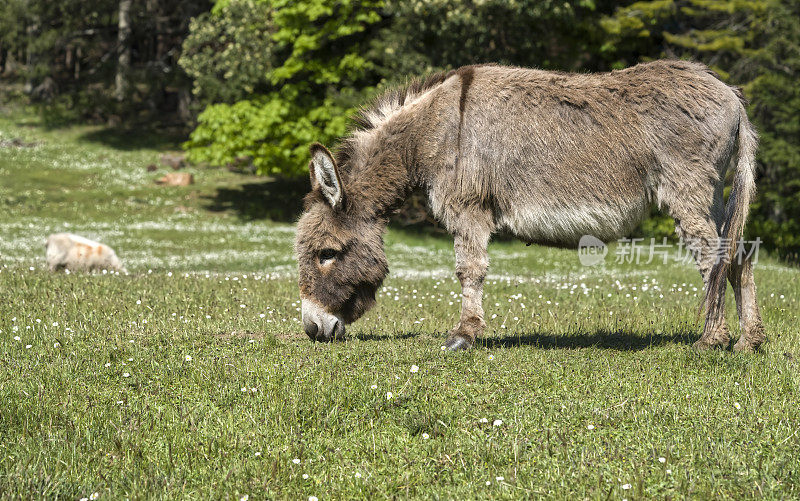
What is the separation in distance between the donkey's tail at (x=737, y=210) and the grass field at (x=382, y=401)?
1.98ft

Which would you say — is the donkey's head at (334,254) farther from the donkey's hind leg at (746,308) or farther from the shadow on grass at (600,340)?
the donkey's hind leg at (746,308)

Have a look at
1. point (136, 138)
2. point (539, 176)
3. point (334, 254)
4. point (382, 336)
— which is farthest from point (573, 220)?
point (136, 138)

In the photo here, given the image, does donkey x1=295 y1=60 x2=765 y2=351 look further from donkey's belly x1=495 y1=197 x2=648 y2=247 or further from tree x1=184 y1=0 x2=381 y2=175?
tree x1=184 y1=0 x2=381 y2=175

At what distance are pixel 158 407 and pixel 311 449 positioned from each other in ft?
4.66

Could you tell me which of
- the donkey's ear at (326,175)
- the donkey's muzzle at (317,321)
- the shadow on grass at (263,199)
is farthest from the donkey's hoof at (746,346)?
the shadow on grass at (263,199)

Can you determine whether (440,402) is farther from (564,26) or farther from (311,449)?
(564,26)

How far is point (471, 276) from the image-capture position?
764 cm

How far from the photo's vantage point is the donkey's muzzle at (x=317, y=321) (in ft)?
25.3

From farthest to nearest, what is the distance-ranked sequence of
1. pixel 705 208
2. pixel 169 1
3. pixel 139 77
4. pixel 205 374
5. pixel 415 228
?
1. pixel 169 1
2. pixel 139 77
3. pixel 415 228
4. pixel 705 208
5. pixel 205 374

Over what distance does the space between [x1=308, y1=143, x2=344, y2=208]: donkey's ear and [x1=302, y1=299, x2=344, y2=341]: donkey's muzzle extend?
43.4 inches

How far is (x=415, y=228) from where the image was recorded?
28938 mm

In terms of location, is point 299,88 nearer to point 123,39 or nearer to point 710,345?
point 123,39

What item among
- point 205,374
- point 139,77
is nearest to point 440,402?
point 205,374

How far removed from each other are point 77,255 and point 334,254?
9.15m
